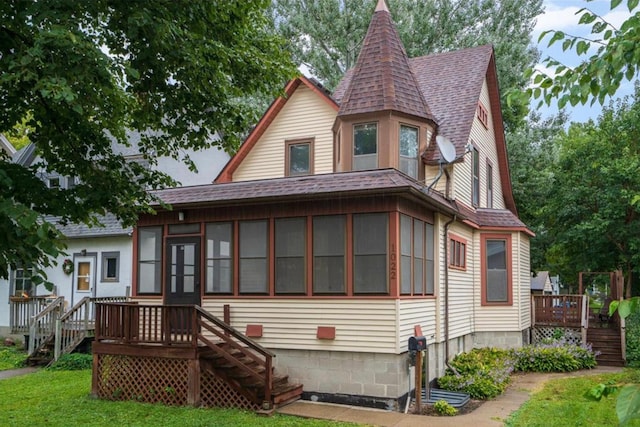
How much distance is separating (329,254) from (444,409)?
3416 millimetres

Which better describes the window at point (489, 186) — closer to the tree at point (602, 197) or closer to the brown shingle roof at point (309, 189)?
the tree at point (602, 197)

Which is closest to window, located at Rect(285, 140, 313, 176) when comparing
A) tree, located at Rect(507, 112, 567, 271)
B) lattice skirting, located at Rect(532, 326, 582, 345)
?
lattice skirting, located at Rect(532, 326, 582, 345)

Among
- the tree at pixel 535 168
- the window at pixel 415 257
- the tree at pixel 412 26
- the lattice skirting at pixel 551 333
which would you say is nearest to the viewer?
the window at pixel 415 257

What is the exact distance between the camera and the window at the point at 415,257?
10.6 meters

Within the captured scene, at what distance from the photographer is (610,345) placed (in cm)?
1675

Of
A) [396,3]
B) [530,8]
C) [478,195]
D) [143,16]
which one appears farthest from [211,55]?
[530,8]

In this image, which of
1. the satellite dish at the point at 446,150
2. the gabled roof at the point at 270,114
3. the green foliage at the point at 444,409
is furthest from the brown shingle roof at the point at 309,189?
the green foliage at the point at 444,409

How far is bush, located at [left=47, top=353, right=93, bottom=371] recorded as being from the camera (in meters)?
14.6

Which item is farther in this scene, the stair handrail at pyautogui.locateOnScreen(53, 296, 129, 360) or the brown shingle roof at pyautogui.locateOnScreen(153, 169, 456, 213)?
the stair handrail at pyautogui.locateOnScreen(53, 296, 129, 360)

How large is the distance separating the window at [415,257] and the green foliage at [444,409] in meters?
2.02

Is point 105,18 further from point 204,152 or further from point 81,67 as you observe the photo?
point 204,152

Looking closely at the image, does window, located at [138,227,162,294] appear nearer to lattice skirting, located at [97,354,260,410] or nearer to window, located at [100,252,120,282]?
lattice skirting, located at [97,354,260,410]

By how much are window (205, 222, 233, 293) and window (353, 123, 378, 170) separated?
3.58 metres

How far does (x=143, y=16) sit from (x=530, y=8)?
960 inches
